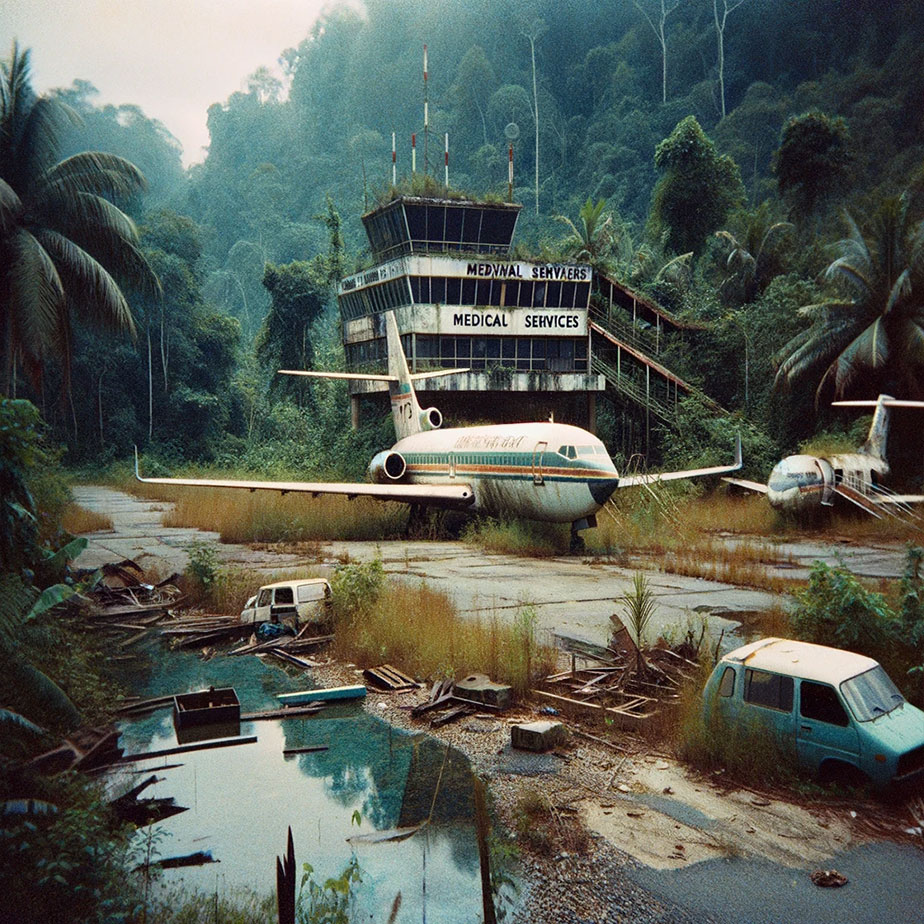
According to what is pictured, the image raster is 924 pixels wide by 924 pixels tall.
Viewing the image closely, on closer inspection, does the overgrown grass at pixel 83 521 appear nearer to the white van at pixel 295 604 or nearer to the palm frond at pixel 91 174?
the palm frond at pixel 91 174

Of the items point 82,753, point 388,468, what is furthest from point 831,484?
point 82,753

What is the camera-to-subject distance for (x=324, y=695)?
41.5 feet

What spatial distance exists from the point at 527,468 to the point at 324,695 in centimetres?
1292

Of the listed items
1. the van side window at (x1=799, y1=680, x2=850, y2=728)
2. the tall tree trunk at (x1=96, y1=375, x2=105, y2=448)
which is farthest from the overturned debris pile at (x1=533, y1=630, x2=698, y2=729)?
the tall tree trunk at (x1=96, y1=375, x2=105, y2=448)

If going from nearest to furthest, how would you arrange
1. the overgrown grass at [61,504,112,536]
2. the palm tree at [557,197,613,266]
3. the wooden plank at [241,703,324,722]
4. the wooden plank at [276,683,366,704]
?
the wooden plank at [241,703,324,722] → the wooden plank at [276,683,366,704] → the overgrown grass at [61,504,112,536] → the palm tree at [557,197,613,266]

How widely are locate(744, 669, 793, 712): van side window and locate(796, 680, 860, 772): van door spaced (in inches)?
6.4

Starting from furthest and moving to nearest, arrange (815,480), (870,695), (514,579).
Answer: (815,480)
(514,579)
(870,695)

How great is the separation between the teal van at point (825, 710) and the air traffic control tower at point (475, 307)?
3320 centimetres

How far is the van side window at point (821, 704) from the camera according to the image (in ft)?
28.7

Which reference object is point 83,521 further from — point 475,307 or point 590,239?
point 590,239

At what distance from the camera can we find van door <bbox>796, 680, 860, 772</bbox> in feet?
28.4

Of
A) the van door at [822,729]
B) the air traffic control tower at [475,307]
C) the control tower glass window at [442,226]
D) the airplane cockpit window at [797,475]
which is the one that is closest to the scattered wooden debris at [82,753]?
the van door at [822,729]

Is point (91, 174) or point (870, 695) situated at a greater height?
point (91, 174)

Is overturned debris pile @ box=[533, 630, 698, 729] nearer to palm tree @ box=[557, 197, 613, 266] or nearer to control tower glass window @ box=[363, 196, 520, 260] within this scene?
control tower glass window @ box=[363, 196, 520, 260]
